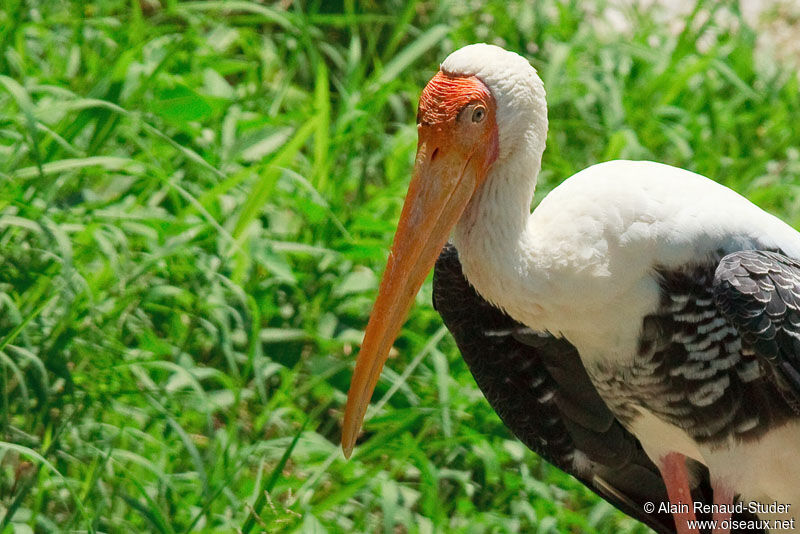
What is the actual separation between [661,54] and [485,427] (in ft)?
8.59

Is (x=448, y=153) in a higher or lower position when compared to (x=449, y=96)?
lower

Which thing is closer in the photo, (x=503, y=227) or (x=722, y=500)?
(x=503, y=227)

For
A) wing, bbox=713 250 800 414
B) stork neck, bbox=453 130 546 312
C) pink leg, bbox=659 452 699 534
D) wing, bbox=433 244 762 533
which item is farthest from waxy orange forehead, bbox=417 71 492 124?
pink leg, bbox=659 452 699 534

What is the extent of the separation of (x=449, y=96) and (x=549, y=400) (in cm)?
111

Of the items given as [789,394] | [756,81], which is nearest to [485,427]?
[789,394]

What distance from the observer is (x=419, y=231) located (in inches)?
117

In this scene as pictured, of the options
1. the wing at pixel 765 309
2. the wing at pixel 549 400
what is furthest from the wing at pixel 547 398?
the wing at pixel 765 309

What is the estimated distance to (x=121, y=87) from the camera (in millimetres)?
3977

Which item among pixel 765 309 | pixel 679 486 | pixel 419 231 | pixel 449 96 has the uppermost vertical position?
pixel 449 96

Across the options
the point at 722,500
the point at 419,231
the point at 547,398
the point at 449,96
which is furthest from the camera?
the point at 547,398

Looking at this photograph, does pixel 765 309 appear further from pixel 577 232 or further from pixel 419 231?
pixel 419 231

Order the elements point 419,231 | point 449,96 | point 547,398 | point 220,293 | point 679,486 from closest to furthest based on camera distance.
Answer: point 449,96
point 419,231
point 679,486
point 547,398
point 220,293

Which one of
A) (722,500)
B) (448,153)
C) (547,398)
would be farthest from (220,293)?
(722,500)

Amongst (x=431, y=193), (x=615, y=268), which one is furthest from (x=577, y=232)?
(x=431, y=193)
